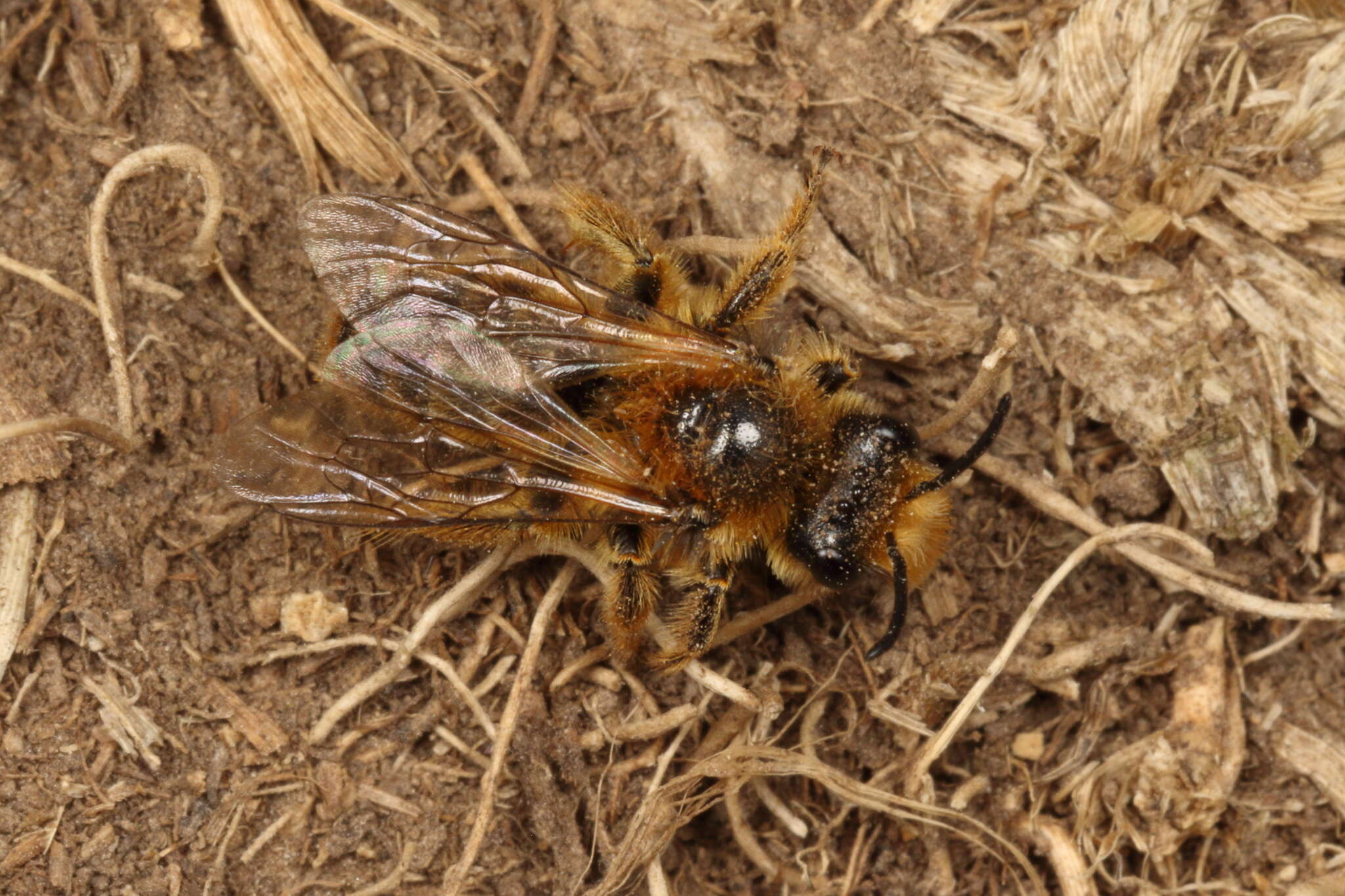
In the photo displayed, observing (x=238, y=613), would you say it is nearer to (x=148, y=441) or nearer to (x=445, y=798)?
(x=148, y=441)

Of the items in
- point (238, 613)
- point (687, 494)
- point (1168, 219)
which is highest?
point (1168, 219)

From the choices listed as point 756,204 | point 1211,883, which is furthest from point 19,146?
point 1211,883

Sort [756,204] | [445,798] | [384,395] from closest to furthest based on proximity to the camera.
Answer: [384,395] → [445,798] → [756,204]

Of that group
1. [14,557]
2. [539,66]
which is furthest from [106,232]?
[539,66]

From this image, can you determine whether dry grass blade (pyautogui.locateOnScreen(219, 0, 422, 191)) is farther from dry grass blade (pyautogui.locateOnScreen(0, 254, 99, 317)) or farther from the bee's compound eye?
the bee's compound eye

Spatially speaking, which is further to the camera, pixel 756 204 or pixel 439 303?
pixel 756 204

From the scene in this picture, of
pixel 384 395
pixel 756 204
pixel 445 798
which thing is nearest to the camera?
pixel 384 395

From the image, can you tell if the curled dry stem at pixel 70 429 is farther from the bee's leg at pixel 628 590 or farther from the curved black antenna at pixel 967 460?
the curved black antenna at pixel 967 460

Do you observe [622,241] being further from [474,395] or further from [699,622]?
[699,622]
